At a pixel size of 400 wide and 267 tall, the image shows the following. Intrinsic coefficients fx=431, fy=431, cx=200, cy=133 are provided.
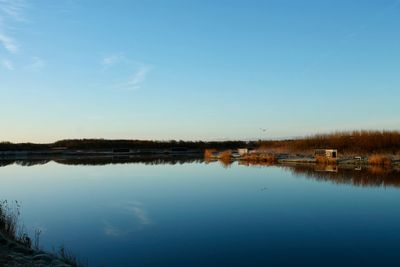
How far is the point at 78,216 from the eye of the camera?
1170cm

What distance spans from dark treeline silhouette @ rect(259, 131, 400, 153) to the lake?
1547 centimetres

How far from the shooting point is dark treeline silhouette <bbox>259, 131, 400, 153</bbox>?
110 feet

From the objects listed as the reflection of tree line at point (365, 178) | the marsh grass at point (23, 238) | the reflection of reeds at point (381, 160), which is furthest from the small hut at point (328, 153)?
the marsh grass at point (23, 238)

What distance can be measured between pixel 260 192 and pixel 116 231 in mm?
7408

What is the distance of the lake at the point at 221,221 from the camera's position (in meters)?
7.77

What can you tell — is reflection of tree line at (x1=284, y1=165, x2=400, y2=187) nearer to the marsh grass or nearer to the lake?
the lake

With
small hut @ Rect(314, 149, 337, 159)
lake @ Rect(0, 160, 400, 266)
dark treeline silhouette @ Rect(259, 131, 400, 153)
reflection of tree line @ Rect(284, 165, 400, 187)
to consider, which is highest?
dark treeline silhouette @ Rect(259, 131, 400, 153)

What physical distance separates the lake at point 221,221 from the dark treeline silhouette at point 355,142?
1547 centimetres

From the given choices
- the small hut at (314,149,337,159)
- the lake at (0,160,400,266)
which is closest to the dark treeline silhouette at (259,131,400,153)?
the small hut at (314,149,337,159)

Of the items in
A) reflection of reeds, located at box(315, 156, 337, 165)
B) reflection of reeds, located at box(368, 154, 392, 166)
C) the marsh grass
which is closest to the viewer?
the marsh grass

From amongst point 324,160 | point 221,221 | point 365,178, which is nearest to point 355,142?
point 324,160

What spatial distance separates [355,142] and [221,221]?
91.8 ft

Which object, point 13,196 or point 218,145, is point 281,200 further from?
point 218,145

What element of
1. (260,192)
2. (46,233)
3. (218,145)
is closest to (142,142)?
(218,145)
